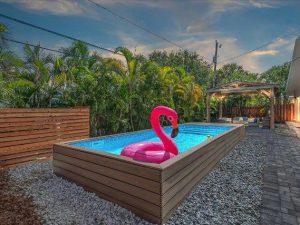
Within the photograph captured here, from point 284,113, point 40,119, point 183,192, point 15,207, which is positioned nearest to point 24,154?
point 40,119

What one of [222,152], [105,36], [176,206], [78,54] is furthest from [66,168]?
[105,36]

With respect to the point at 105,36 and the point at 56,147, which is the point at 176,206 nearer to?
the point at 56,147

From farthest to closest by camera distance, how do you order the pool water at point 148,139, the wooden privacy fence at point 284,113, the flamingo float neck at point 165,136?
the wooden privacy fence at point 284,113
the pool water at point 148,139
the flamingo float neck at point 165,136

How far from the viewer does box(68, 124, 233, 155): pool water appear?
561cm

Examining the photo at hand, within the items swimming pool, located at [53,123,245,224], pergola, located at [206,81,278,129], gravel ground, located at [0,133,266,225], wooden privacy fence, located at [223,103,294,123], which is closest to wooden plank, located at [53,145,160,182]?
swimming pool, located at [53,123,245,224]

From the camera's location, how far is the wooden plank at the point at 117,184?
277cm

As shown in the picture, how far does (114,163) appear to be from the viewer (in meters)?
3.20

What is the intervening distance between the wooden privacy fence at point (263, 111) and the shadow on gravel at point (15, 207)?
67.7 ft

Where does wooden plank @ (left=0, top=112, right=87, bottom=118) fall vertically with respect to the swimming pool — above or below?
above

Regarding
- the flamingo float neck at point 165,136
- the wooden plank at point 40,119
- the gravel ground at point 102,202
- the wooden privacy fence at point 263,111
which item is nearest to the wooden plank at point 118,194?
the gravel ground at point 102,202

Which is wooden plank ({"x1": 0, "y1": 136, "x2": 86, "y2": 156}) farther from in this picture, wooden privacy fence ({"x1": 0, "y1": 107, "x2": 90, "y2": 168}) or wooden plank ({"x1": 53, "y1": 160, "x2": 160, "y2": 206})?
wooden plank ({"x1": 53, "y1": 160, "x2": 160, "y2": 206})

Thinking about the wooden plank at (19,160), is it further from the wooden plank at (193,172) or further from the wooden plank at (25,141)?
the wooden plank at (193,172)

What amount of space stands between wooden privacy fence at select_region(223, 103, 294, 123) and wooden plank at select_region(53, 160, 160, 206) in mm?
19809

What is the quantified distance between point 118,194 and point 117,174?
0.98 ft
